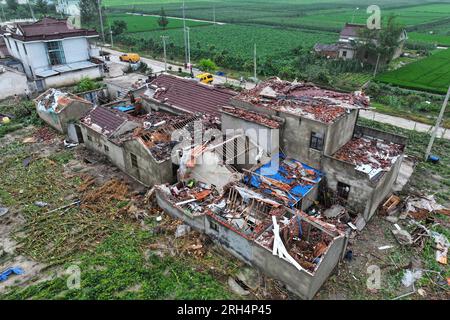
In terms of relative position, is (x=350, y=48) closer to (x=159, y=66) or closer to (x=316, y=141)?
(x=159, y=66)

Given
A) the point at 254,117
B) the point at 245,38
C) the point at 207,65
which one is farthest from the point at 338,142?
the point at 245,38

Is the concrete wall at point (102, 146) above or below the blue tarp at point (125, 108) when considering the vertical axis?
below

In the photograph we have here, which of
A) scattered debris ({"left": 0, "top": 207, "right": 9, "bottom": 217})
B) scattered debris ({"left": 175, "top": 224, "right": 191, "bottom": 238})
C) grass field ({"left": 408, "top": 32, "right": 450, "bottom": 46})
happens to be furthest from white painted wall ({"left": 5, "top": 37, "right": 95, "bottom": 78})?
grass field ({"left": 408, "top": 32, "right": 450, "bottom": 46})

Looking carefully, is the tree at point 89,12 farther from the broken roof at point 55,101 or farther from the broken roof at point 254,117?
the broken roof at point 254,117

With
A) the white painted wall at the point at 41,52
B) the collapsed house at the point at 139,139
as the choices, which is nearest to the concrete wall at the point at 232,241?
the collapsed house at the point at 139,139

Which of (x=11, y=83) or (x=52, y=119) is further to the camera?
(x=11, y=83)

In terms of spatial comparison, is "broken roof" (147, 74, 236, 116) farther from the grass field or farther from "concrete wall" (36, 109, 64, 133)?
the grass field

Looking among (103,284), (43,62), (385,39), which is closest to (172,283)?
(103,284)
